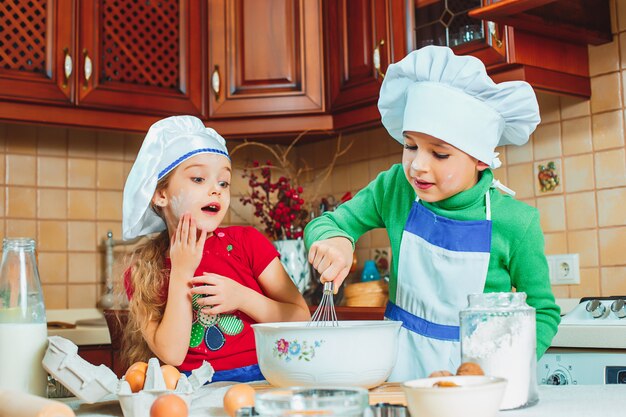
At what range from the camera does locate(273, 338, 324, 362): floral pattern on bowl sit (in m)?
0.81

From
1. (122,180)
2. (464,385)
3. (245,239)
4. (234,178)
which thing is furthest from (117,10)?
(464,385)

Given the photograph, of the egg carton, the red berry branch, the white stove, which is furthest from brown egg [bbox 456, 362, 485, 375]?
the red berry branch

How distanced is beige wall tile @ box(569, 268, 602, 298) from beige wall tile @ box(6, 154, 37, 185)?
168cm

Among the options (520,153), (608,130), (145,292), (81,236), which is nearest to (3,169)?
(81,236)

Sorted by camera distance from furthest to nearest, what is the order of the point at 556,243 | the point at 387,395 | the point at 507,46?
the point at 556,243 → the point at 507,46 → the point at 387,395

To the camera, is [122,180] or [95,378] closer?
[95,378]

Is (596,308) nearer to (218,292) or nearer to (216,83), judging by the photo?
(218,292)

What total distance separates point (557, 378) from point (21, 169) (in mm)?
1747

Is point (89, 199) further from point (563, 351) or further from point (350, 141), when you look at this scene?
point (563, 351)

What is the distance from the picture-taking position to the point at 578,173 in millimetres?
2029

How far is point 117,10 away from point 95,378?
1.79 m

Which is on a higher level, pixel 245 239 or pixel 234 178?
pixel 234 178

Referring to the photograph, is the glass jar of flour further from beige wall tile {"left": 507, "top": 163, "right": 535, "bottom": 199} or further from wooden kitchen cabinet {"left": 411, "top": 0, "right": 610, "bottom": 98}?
beige wall tile {"left": 507, "top": 163, "right": 535, "bottom": 199}

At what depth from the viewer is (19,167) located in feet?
8.16
